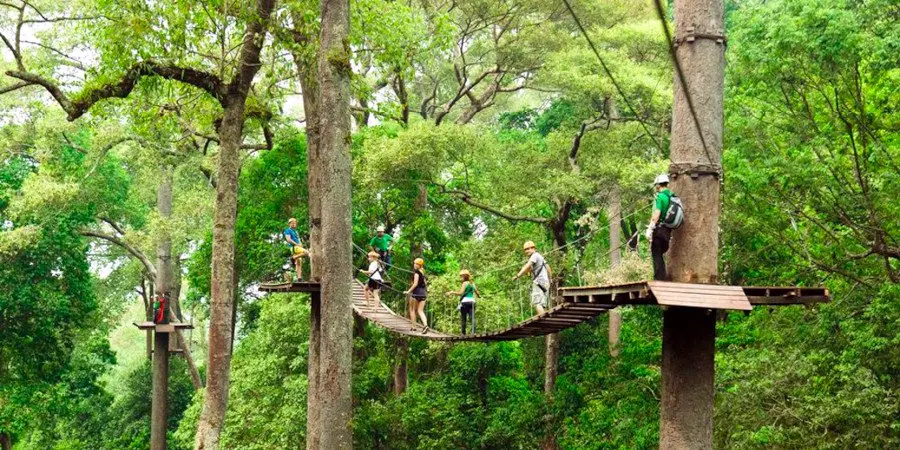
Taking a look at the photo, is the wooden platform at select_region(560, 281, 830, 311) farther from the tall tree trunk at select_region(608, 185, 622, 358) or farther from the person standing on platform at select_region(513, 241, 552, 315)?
the tall tree trunk at select_region(608, 185, 622, 358)

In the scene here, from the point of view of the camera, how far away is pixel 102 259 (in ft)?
74.7

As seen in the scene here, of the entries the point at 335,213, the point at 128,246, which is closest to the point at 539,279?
the point at 335,213

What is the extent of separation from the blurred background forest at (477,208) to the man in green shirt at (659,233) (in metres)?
0.86

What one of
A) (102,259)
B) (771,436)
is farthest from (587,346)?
(102,259)

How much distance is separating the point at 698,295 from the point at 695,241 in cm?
49

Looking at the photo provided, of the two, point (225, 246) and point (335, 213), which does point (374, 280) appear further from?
point (335, 213)

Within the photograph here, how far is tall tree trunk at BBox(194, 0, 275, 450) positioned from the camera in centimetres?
834

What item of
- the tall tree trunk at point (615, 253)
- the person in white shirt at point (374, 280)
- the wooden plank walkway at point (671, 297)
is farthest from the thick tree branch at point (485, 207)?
the wooden plank walkway at point (671, 297)

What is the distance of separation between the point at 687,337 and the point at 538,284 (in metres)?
2.71

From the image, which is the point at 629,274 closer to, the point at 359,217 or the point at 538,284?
the point at 538,284

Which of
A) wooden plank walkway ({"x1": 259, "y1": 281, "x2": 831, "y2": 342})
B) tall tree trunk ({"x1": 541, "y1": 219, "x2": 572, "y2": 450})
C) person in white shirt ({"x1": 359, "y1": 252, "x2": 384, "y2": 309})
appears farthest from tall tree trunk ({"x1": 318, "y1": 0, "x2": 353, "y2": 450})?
tall tree trunk ({"x1": 541, "y1": 219, "x2": 572, "y2": 450})

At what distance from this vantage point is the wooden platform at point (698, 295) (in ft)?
14.6

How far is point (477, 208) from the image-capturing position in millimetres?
15922

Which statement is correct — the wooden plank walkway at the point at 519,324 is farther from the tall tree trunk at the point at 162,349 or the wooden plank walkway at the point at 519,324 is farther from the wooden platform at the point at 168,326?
the tall tree trunk at the point at 162,349
